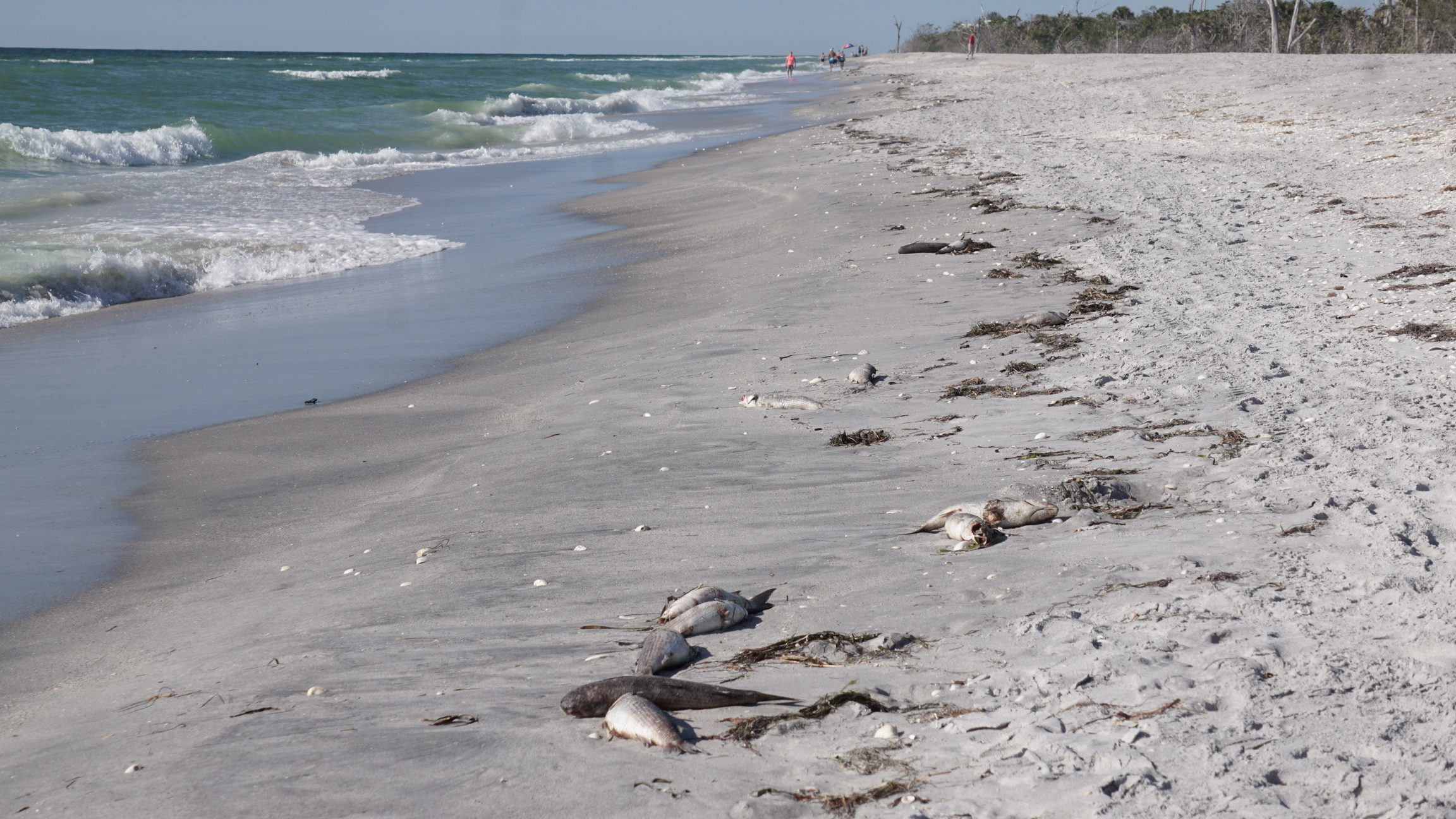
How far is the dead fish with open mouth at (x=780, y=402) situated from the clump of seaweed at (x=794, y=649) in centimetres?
252

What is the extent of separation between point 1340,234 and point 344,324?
787 cm

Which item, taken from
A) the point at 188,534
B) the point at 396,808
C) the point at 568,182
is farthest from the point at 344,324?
the point at 568,182

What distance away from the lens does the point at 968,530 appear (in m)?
3.79

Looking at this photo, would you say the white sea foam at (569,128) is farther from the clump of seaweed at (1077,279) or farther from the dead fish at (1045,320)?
the dead fish at (1045,320)

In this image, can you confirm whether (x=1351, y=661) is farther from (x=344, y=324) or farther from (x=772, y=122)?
(x=772, y=122)

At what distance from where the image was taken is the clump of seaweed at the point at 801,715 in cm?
273

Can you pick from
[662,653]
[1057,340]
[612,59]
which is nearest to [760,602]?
[662,653]

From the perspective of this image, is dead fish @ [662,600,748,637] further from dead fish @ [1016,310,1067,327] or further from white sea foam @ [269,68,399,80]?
white sea foam @ [269,68,399,80]

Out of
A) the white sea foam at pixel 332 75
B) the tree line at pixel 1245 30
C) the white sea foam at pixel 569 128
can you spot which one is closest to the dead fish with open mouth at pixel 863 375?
the white sea foam at pixel 569 128

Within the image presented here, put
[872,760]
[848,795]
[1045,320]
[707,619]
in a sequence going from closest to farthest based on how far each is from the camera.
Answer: [848,795]
[872,760]
[707,619]
[1045,320]

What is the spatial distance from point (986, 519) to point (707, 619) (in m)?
1.15

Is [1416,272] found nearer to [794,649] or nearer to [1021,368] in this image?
[1021,368]

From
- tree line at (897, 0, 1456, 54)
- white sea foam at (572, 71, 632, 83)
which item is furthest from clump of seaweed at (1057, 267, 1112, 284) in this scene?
white sea foam at (572, 71, 632, 83)

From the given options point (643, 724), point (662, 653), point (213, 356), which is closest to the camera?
point (643, 724)
